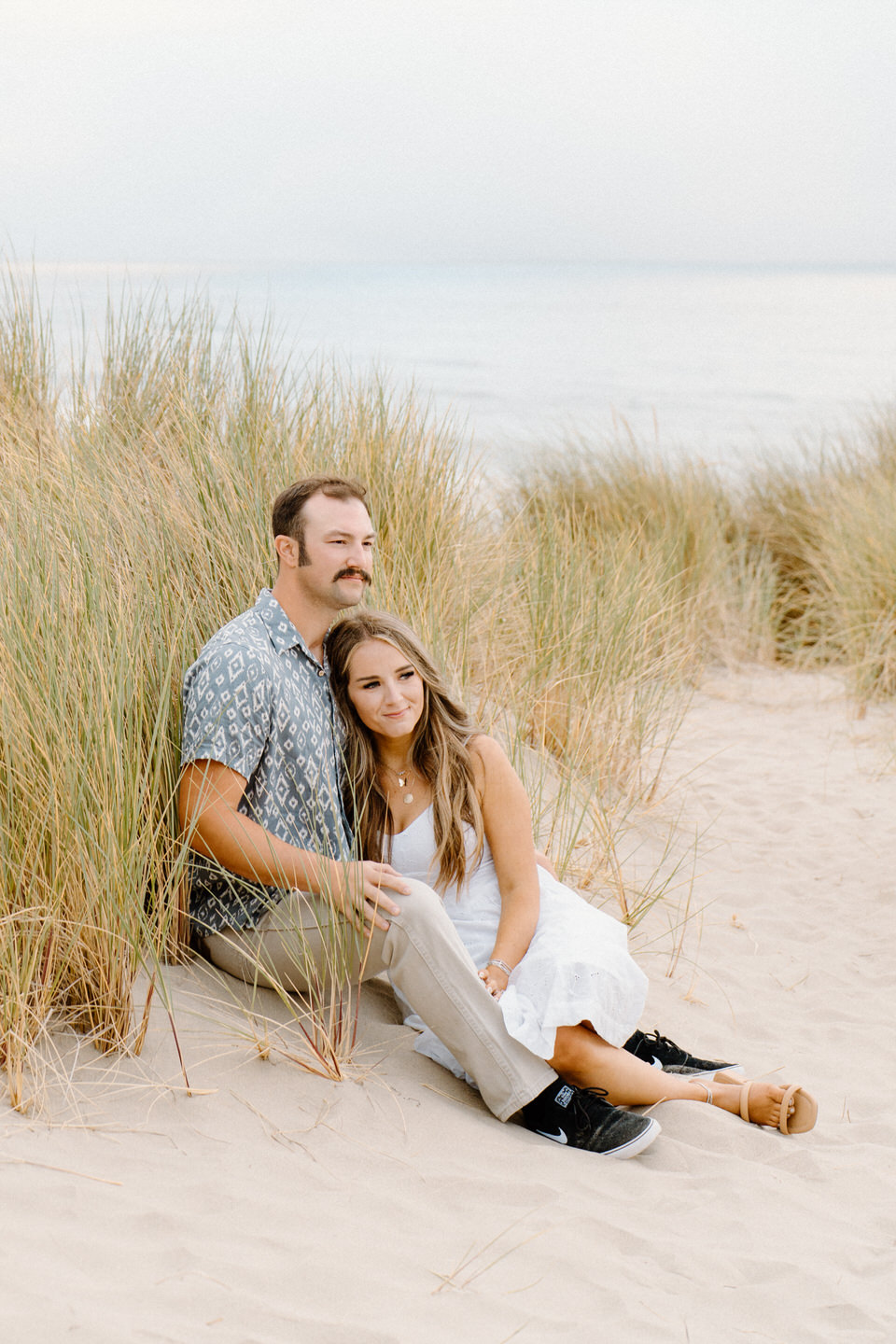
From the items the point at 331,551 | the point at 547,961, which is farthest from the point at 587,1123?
the point at 331,551

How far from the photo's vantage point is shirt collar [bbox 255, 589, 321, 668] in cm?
282

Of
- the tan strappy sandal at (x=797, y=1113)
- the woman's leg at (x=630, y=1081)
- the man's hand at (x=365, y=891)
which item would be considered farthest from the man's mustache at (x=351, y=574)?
the tan strappy sandal at (x=797, y=1113)

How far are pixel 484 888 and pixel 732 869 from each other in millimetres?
1991

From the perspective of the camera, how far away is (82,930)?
2229 mm

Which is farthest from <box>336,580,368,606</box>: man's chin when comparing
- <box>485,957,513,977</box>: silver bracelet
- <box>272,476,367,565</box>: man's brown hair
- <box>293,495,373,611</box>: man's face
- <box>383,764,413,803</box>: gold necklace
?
<box>485,957,513,977</box>: silver bracelet

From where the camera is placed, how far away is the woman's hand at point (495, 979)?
8.53 feet

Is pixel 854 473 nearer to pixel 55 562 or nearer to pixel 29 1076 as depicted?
pixel 55 562

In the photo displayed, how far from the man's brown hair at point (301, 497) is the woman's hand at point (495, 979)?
109cm

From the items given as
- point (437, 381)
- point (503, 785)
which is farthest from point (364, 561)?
point (437, 381)

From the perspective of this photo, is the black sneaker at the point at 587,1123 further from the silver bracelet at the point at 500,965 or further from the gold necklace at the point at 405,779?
the gold necklace at the point at 405,779

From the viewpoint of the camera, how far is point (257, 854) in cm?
253

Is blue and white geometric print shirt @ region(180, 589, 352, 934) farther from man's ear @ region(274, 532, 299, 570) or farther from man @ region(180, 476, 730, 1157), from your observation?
man's ear @ region(274, 532, 299, 570)

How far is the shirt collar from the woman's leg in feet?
3.59

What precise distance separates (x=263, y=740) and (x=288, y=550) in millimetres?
552
